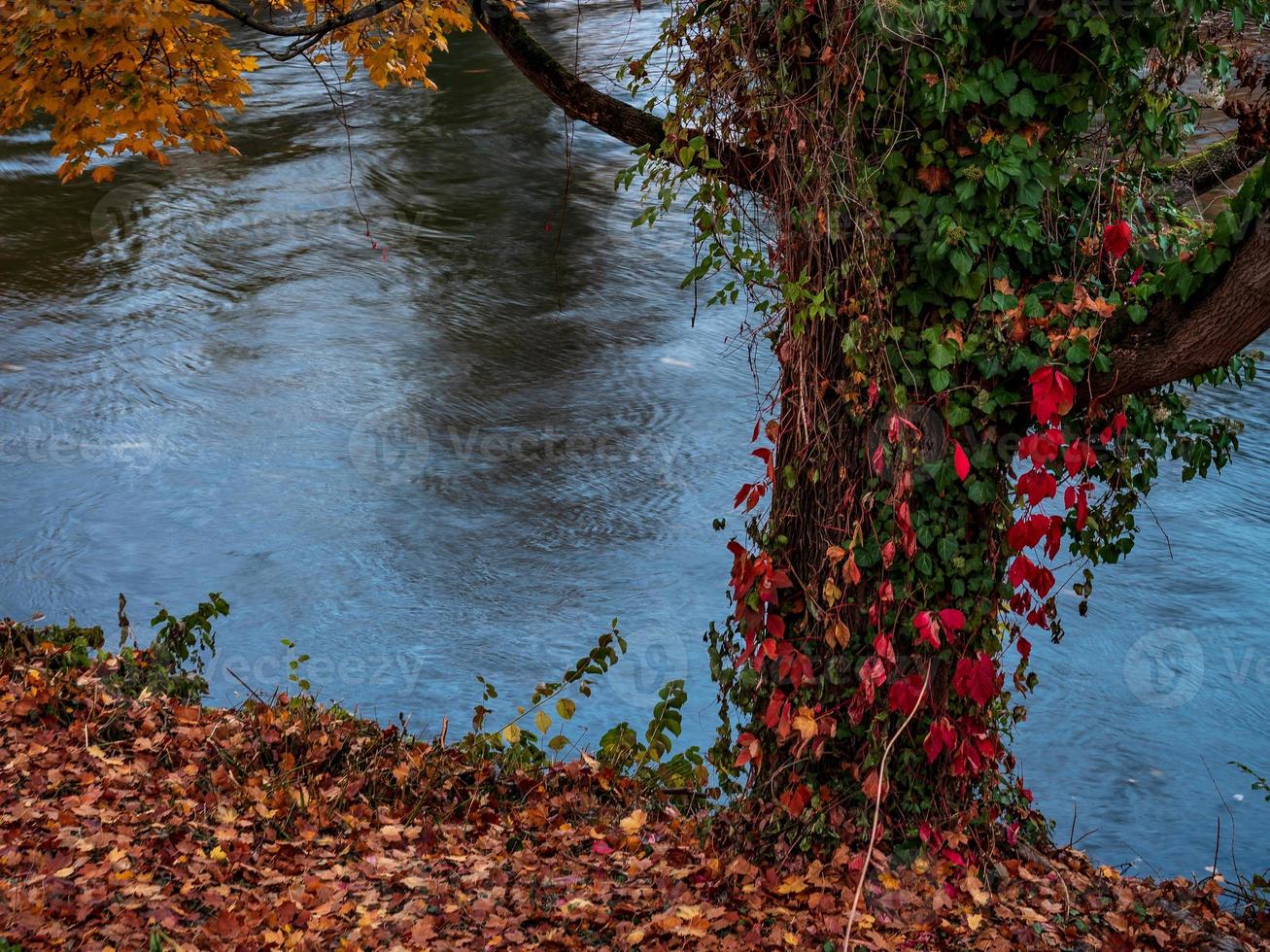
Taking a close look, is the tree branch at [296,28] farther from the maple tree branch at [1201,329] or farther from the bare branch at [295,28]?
the maple tree branch at [1201,329]

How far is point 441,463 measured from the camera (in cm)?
963

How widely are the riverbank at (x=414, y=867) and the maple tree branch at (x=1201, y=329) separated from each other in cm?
163

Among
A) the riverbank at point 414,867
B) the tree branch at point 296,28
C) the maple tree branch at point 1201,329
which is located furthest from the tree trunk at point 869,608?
the tree branch at point 296,28

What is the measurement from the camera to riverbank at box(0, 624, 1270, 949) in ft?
12.3

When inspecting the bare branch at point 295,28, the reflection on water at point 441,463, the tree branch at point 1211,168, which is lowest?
the reflection on water at point 441,463

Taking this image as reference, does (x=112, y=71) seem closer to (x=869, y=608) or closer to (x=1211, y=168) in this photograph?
(x=869, y=608)

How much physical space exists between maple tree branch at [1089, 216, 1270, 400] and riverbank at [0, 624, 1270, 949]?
163 centimetres

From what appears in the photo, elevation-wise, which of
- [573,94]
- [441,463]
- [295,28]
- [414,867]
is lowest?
[441,463]

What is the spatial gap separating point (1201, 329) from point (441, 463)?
699 cm

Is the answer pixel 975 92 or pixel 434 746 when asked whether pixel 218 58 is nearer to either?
pixel 434 746

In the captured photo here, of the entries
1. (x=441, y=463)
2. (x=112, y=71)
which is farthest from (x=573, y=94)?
(x=441, y=463)

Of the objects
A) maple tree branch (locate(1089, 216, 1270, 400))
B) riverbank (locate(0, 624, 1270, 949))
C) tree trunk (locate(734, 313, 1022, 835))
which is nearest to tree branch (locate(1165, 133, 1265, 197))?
maple tree branch (locate(1089, 216, 1270, 400))

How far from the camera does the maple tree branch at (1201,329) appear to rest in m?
3.15

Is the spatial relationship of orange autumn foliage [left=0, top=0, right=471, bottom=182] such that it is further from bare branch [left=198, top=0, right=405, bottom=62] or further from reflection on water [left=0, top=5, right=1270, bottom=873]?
reflection on water [left=0, top=5, right=1270, bottom=873]
